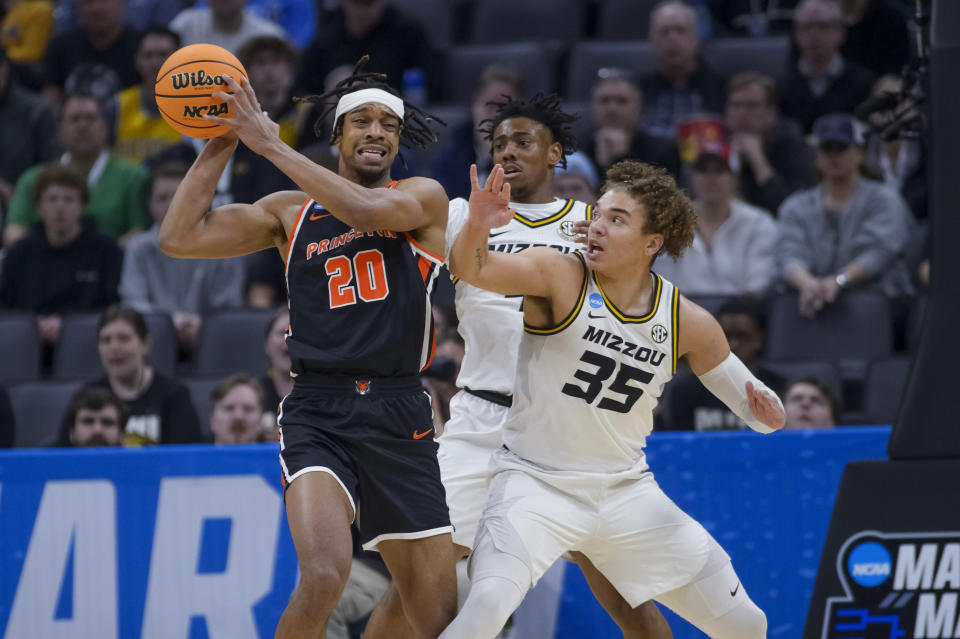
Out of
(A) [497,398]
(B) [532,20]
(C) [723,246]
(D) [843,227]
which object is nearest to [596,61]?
(B) [532,20]

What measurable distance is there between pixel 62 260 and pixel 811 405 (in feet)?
17.1

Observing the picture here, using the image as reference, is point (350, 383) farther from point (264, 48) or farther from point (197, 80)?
point (264, 48)

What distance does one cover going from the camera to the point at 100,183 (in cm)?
1014

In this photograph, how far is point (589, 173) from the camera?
9359mm

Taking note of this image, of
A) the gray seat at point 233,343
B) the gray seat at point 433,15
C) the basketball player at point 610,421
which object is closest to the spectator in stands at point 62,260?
the gray seat at point 233,343

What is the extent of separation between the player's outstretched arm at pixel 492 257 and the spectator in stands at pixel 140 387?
3471 millimetres

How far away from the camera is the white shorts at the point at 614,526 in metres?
5.23

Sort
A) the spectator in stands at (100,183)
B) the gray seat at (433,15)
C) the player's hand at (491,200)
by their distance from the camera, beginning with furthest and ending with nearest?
the gray seat at (433,15)
the spectator in stands at (100,183)
the player's hand at (491,200)

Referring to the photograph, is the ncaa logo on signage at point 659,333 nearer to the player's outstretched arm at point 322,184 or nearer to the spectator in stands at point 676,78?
the player's outstretched arm at point 322,184

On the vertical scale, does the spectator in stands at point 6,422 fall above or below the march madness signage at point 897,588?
above

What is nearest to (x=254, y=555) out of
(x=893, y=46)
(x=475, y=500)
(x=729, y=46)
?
(x=475, y=500)

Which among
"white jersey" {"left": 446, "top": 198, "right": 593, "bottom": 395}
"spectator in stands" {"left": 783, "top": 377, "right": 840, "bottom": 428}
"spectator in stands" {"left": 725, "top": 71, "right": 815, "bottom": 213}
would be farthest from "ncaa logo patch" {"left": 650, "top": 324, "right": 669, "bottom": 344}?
"spectator in stands" {"left": 725, "top": 71, "right": 815, "bottom": 213}

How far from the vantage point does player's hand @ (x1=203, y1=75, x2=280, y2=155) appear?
4.95 meters

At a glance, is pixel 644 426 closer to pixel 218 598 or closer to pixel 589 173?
pixel 218 598
